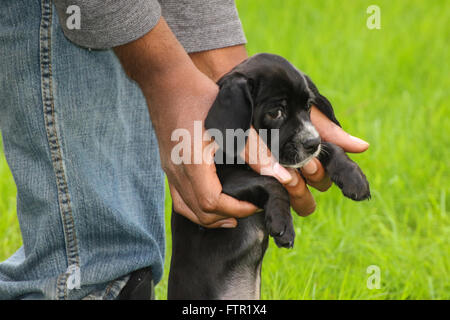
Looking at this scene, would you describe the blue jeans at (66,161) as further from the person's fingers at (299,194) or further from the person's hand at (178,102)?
the person's fingers at (299,194)

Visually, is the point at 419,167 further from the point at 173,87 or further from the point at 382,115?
the point at 173,87

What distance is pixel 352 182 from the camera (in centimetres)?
242

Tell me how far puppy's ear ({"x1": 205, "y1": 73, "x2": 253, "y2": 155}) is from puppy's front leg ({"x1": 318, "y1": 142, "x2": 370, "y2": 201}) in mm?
387

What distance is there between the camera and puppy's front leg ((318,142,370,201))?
2.40 meters

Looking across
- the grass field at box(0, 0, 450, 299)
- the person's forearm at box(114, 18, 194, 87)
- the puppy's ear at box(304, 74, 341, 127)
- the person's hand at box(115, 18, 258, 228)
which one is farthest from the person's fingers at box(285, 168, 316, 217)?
the grass field at box(0, 0, 450, 299)

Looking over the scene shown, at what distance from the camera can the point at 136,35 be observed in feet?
7.25

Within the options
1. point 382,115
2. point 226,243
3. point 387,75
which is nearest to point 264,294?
point 226,243

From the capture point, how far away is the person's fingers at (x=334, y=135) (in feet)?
8.63

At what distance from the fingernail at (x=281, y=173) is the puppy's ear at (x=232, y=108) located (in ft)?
0.54

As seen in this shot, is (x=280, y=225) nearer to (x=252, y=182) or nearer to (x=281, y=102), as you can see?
(x=252, y=182)

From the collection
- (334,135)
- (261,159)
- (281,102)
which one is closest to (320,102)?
(334,135)

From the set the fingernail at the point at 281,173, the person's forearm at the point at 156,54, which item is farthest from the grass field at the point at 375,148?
the person's forearm at the point at 156,54

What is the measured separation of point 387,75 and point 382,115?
0.83m

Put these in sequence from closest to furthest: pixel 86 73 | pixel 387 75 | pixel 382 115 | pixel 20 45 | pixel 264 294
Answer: pixel 20 45 → pixel 86 73 → pixel 264 294 → pixel 382 115 → pixel 387 75
